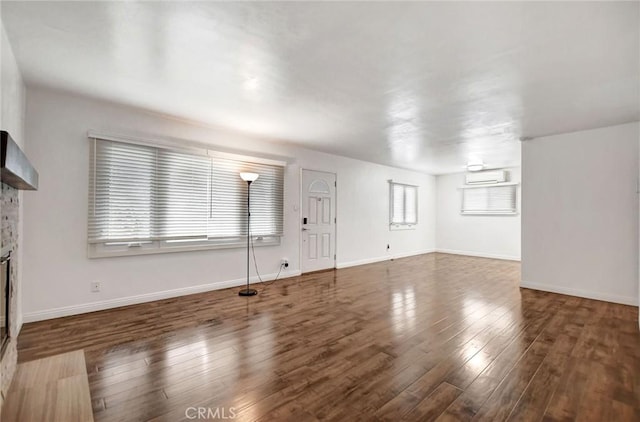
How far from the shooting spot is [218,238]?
461 cm

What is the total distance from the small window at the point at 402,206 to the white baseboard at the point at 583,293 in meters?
3.51

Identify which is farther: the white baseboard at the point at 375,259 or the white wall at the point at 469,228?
the white wall at the point at 469,228

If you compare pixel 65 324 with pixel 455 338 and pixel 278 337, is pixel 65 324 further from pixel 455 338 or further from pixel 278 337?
pixel 455 338

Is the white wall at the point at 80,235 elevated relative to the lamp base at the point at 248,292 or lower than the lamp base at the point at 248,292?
elevated

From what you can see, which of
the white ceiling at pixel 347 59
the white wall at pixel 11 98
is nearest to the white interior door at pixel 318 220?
the white ceiling at pixel 347 59

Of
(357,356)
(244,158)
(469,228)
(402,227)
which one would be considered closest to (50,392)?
(357,356)

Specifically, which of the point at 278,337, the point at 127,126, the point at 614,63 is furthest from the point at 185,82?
the point at 614,63

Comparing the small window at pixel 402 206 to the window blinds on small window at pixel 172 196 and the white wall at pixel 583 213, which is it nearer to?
the white wall at pixel 583 213

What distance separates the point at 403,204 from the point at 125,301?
262 inches

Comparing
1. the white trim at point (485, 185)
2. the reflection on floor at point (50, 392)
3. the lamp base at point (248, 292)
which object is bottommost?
the reflection on floor at point (50, 392)

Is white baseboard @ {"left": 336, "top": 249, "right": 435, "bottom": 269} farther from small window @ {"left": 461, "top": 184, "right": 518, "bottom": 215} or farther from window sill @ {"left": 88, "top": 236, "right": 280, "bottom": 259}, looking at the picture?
window sill @ {"left": 88, "top": 236, "right": 280, "bottom": 259}

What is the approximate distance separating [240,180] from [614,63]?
14.5 ft

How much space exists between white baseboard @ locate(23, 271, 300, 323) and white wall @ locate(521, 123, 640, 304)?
4.59 meters

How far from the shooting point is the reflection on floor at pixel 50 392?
1.76 metres
